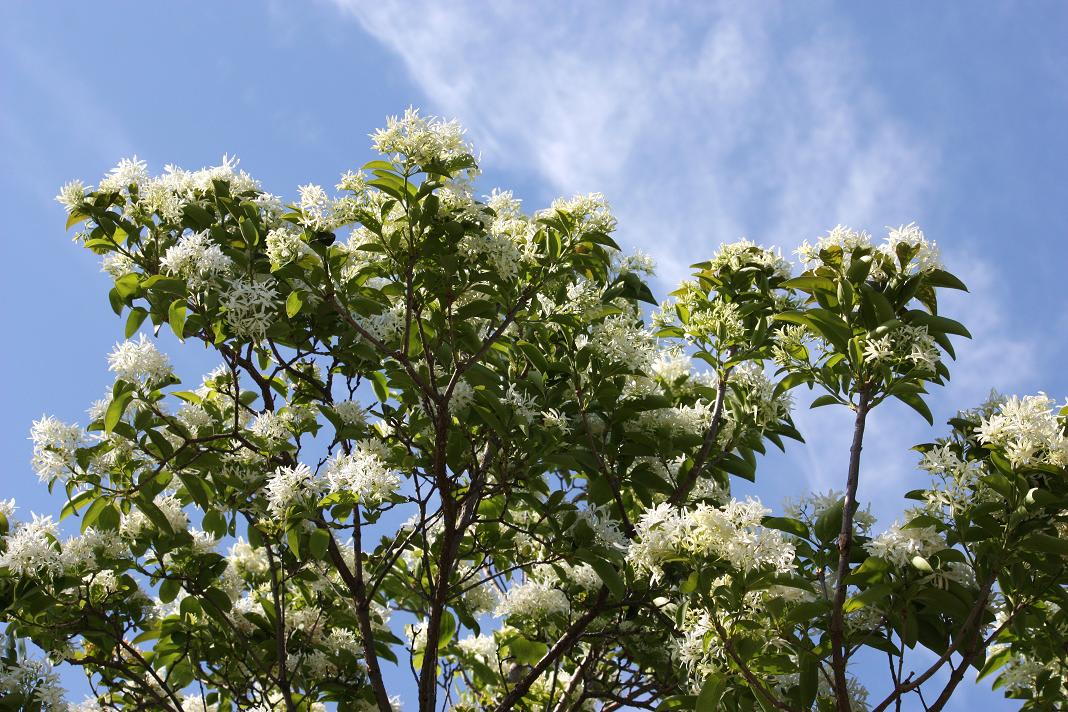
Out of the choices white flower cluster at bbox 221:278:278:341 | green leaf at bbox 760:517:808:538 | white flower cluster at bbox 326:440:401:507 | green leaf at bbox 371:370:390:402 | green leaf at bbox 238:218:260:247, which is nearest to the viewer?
green leaf at bbox 760:517:808:538

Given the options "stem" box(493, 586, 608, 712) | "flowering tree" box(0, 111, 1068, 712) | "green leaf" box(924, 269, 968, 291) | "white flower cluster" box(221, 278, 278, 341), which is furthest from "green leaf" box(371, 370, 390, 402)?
"green leaf" box(924, 269, 968, 291)

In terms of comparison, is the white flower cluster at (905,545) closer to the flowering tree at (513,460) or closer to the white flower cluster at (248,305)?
the flowering tree at (513,460)

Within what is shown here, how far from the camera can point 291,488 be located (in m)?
3.52

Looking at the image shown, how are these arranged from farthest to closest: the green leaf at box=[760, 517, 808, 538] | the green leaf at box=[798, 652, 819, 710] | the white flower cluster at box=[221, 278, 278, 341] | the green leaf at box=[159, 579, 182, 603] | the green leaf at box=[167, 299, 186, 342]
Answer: the green leaf at box=[159, 579, 182, 603] < the white flower cluster at box=[221, 278, 278, 341] < the green leaf at box=[167, 299, 186, 342] < the green leaf at box=[760, 517, 808, 538] < the green leaf at box=[798, 652, 819, 710]

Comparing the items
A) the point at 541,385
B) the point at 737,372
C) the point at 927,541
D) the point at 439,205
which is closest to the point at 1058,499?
the point at 927,541

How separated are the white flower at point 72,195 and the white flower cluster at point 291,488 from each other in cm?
132

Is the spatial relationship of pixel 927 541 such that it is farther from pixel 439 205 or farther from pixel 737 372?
pixel 439 205

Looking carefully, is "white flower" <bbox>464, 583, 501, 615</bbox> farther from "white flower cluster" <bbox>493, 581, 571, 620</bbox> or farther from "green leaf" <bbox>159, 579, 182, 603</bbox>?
"green leaf" <bbox>159, 579, 182, 603</bbox>

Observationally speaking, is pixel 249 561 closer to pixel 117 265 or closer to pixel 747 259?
pixel 117 265

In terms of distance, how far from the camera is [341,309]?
373 centimetres

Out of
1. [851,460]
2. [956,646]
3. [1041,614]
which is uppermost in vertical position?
[851,460]

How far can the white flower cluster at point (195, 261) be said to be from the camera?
3717 mm

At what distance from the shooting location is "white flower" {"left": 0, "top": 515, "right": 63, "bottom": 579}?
3955 millimetres

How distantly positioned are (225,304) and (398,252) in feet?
2.12
